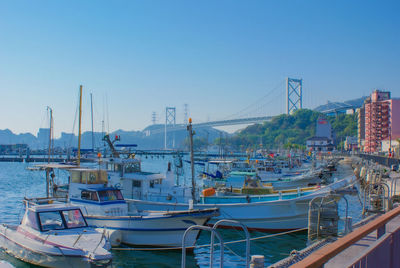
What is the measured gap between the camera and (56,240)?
1136 centimetres

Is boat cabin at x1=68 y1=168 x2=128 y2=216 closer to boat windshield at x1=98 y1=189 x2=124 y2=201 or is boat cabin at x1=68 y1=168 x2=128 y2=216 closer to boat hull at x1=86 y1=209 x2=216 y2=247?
boat windshield at x1=98 y1=189 x2=124 y2=201

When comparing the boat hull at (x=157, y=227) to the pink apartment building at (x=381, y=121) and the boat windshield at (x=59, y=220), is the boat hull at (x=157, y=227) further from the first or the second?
the pink apartment building at (x=381, y=121)

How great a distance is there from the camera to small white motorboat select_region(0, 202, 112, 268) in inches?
421

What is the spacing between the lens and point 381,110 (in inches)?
3819

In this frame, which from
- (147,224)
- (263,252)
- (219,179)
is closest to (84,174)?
(147,224)

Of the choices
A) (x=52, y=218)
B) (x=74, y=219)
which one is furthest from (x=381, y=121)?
(x=52, y=218)

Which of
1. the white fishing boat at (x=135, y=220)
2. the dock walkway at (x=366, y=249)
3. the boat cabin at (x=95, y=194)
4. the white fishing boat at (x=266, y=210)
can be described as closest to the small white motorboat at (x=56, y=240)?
the white fishing boat at (x=135, y=220)

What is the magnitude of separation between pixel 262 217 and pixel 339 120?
149 meters

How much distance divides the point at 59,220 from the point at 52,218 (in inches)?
8.2

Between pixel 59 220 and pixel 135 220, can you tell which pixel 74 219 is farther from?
pixel 135 220

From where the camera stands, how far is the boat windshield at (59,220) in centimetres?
1216

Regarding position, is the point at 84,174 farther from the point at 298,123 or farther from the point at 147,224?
the point at 298,123

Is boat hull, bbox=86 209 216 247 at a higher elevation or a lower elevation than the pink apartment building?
lower

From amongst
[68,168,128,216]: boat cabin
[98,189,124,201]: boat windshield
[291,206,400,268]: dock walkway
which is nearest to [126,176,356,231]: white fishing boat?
[68,168,128,216]: boat cabin
